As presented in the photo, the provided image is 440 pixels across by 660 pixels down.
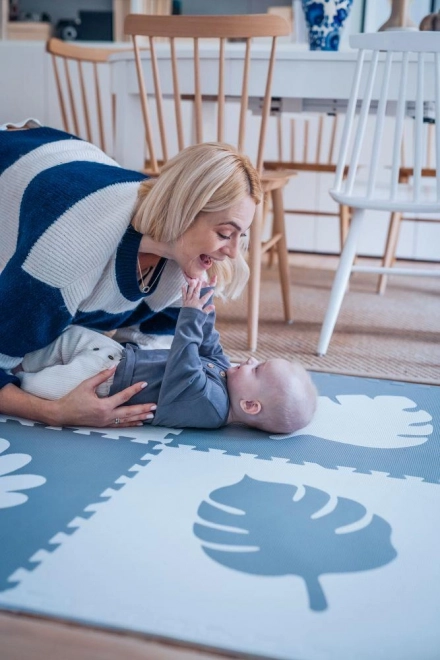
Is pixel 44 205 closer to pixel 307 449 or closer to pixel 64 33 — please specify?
pixel 307 449

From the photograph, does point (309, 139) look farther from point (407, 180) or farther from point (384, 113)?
point (384, 113)

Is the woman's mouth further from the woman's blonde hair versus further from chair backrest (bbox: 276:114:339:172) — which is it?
chair backrest (bbox: 276:114:339:172)

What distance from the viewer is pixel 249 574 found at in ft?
3.18

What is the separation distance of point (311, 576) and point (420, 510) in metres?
0.28

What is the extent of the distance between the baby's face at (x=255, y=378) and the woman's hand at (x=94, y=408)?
158 mm

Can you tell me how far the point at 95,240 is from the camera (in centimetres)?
149

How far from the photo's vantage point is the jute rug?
80.7 inches

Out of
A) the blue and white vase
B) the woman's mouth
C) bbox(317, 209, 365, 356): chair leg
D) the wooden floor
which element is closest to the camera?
the wooden floor

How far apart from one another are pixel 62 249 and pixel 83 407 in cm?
29

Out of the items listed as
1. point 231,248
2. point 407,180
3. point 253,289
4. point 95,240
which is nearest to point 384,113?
point 253,289

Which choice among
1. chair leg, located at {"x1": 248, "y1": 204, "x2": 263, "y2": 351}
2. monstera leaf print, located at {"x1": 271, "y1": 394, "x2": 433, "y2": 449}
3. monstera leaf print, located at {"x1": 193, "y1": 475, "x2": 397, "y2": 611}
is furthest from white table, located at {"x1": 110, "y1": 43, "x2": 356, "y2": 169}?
monstera leaf print, located at {"x1": 193, "y1": 475, "x2": 397, "y2": 611}

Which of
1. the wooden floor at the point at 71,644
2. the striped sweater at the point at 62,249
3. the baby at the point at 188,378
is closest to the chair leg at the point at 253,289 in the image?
the striped sweater at the point at 62,249

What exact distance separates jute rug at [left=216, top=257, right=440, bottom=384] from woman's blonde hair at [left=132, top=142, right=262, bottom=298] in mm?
626

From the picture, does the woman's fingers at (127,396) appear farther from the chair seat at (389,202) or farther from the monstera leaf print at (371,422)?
the chair seat at (389,202)
